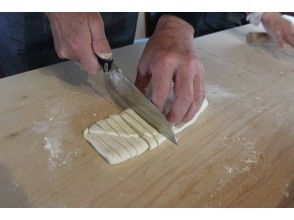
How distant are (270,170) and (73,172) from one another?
18.4 inches

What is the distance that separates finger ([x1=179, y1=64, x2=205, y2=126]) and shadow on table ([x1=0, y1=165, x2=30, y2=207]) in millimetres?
436

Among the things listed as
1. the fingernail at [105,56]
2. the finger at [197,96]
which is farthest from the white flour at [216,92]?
the fingernail at [105,56]

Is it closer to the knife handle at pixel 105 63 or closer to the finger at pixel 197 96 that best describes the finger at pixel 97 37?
the knife handle at pixel 105 63

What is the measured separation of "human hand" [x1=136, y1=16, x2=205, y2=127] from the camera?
0.90m

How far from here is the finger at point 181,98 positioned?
897 millimetres

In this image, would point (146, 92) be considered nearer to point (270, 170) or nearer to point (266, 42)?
point (270, 170)

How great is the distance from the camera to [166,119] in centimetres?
90

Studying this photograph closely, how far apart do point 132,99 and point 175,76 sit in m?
0.13

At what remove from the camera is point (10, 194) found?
Answer: 0.74m

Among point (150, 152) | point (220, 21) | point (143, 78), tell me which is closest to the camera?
point (150, 152)

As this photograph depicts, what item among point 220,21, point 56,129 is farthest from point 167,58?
point 220,21

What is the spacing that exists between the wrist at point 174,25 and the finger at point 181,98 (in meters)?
0.21

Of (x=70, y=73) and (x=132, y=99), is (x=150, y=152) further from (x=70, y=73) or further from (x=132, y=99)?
(x=70, y=73)

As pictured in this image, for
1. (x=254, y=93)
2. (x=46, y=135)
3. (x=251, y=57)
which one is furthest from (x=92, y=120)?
(x=251, y=57)
